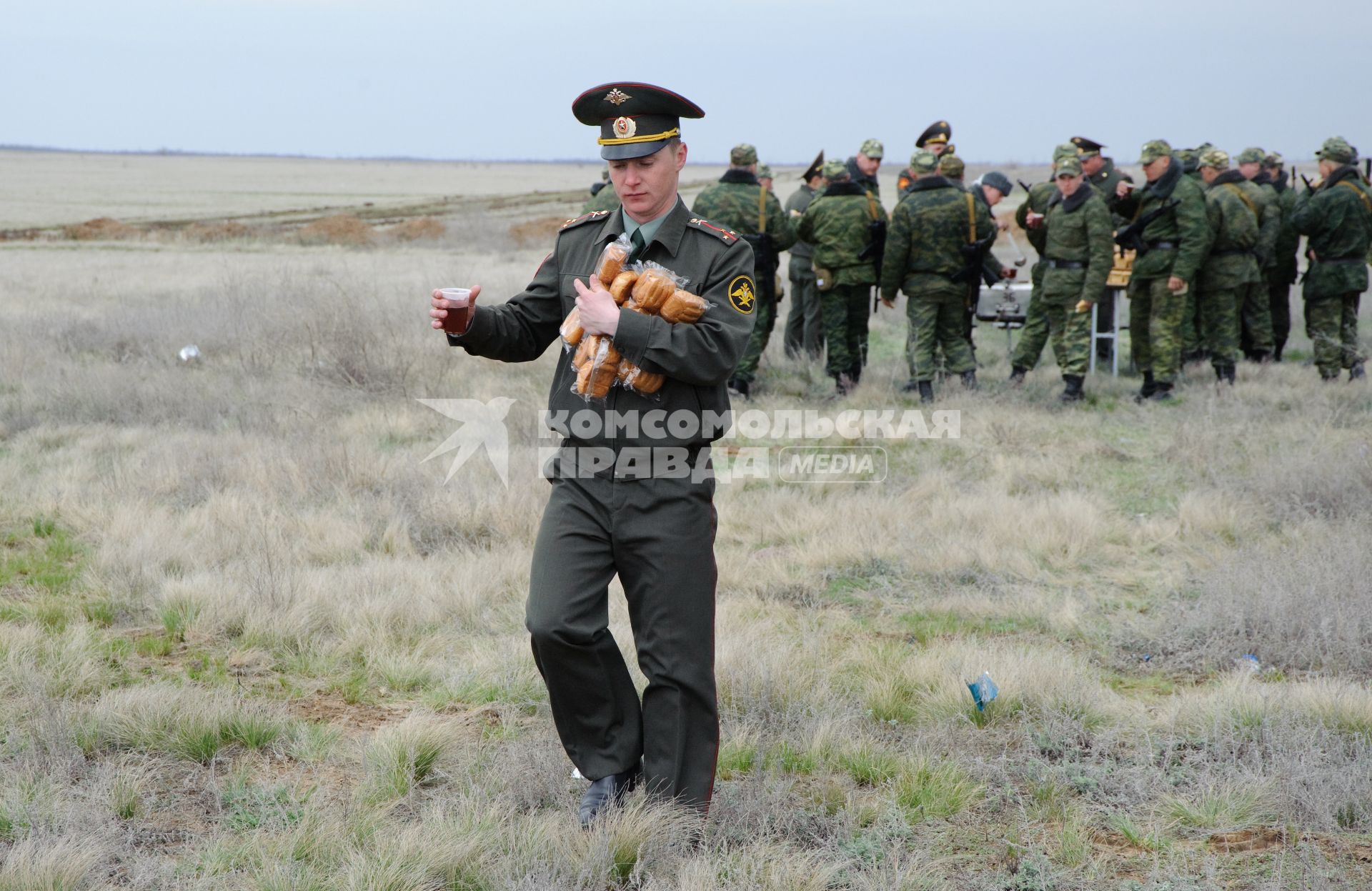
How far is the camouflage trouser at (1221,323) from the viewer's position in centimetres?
1041

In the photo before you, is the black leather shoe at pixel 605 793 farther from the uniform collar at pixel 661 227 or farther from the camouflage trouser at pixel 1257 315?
the camouflage trouser at pixel 1257 315

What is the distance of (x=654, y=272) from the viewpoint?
2.94 metres

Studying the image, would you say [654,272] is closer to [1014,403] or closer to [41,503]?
[41,503]

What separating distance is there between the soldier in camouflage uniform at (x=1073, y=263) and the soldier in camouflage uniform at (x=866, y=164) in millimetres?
→ 1656

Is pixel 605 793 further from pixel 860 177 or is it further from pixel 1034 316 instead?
pixel 860 177

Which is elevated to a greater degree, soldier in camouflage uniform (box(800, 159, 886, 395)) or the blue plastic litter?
soldier in camouflage uniform (box(800, 159, 886, 395))

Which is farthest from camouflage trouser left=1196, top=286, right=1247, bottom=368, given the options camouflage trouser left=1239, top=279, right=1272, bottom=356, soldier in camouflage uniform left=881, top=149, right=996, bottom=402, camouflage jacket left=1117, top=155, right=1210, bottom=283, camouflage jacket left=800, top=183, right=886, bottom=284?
camouflage jacket left=800, top=183, right=886, bottom=284

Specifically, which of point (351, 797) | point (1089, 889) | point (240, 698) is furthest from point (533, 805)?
point (1089, 889)

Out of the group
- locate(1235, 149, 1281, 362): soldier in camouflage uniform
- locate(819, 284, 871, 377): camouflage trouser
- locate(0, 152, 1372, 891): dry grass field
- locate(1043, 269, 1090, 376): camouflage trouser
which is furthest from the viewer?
locate(1235, 149, 1281, 362): soldier in camouflage uniform

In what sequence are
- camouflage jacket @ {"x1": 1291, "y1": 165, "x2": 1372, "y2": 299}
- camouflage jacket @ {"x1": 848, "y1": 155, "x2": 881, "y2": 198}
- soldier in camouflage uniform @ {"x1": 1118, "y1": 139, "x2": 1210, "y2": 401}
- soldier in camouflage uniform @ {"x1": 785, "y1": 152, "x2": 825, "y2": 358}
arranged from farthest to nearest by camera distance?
soldier in camouflage uniform @ {"x1": 785, "y1": 152, "x2": 825, "y2": 358} → camouflage jacket @ {"x1": 848, "y1": 155, "x2": 881, "y2": 198} → camouflage jacket @ {"x1": 1291, "y1": 165, "x2": 1372, "y2": 299} → soldier in camouflage uniform @ {"x1": 1118, "y1": 139, "x2": 1210, "y2": 401}

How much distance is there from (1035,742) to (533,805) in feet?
5.77

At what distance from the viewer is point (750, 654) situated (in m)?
4.47

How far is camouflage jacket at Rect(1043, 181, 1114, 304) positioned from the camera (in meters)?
9.37

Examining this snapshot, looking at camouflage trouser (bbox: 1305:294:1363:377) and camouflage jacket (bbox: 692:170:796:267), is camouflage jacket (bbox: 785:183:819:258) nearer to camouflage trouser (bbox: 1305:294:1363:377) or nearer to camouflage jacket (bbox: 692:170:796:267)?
camouflage jacket (bbox: 692:170:796:267)
